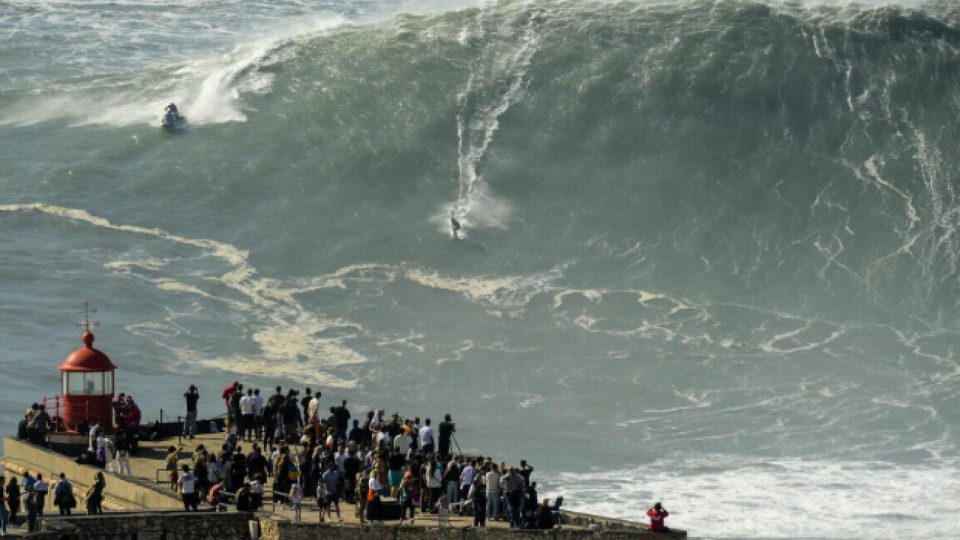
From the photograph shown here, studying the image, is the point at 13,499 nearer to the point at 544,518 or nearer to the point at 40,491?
the point at 40,491

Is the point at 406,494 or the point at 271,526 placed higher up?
the point at 406,494

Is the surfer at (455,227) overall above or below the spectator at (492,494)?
above

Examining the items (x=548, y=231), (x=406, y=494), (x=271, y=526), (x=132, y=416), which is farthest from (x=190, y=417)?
(x=548, y=231)

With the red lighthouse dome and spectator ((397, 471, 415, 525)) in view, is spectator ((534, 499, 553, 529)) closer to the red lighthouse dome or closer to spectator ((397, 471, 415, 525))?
spectator ((397, 471, 415, 525))

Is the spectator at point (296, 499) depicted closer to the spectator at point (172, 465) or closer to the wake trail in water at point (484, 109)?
the spectator at point (172, 465)

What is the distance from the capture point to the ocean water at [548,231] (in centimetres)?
6369

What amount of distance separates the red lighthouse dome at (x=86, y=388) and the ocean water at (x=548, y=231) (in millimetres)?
15046

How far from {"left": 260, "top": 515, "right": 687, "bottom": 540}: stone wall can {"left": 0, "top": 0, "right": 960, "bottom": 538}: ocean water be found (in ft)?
55.5

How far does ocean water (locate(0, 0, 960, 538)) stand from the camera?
63688 millimetres

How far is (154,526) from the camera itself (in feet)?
121

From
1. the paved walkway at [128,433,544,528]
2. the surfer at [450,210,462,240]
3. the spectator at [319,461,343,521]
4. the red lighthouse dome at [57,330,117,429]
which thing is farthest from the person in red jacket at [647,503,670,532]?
the surfer at [450,210,462,240]

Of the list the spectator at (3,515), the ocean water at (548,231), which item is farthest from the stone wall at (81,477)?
the ocean water at (548,231)

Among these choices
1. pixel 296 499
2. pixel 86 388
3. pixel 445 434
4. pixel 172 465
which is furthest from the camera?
pixel 86 388

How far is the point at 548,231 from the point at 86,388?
34.6 metres
